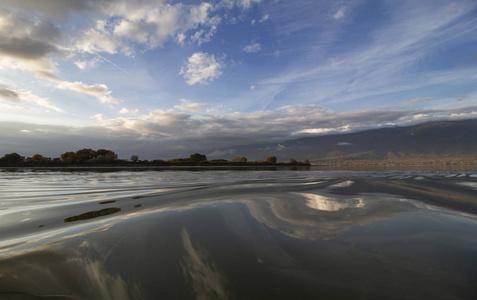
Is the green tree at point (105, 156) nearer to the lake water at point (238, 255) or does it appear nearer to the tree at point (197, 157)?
the tree at point (197, 157)

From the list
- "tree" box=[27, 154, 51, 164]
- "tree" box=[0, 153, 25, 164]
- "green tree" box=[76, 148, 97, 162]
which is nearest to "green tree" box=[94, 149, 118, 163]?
"green tree" box=[76, 148, 97, 162]

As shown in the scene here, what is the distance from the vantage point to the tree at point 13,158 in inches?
2099

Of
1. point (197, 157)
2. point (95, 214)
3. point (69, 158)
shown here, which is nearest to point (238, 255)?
point (95, 214)

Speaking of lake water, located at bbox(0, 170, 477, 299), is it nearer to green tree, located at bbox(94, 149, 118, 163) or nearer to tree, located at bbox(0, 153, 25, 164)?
green tree, located at bbox(94, 149, 118, 163)

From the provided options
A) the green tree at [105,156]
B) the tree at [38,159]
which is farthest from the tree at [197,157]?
the tree at [38,159]

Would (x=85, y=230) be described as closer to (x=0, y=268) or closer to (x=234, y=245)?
(x=0, y=268)

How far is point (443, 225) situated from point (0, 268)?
7606 millimetres

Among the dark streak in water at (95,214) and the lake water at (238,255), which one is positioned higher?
the dark streak in water at (95,214)

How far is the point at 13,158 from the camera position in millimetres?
54344

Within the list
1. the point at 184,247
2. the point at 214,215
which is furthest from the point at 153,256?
the point at 214,215

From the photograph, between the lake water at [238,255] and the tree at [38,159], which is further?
the tree at [38,159]

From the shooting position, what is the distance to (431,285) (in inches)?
92.0

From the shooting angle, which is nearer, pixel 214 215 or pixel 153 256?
pixel 153 256

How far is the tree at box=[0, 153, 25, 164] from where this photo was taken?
53319 millimetres
